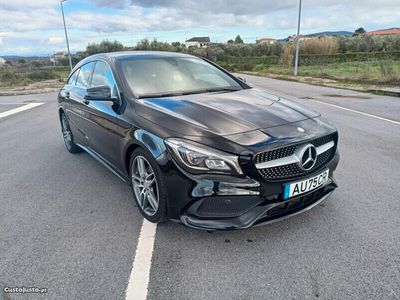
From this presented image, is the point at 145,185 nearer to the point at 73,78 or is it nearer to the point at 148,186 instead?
the point at 148,186

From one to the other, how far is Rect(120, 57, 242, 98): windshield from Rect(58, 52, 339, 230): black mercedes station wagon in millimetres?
13

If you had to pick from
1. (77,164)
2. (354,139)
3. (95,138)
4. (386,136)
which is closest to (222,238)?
(95,138)

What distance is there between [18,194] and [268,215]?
309 centimetres

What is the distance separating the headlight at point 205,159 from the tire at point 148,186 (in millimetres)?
312

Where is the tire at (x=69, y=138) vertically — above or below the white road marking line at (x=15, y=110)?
above

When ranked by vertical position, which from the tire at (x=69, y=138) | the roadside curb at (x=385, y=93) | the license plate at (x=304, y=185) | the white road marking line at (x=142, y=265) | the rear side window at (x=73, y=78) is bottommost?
the roadside curb at (x=385, y=93)

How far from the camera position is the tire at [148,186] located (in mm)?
2799

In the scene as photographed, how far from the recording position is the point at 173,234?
2.96 m

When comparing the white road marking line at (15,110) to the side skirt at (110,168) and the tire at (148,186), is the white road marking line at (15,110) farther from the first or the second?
the tire at (148,186)

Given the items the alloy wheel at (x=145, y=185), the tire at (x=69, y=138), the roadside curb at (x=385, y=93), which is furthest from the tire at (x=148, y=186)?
the roadside curb at (x=385, y=93)

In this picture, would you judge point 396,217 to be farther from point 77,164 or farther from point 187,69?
point 77,164

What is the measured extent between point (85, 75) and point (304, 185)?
3.56 metres

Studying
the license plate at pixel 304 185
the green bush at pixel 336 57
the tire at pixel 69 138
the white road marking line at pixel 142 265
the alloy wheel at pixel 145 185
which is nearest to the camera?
the white road marking line at pixel 142 265

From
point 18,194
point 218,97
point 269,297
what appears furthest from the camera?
point 18,194
